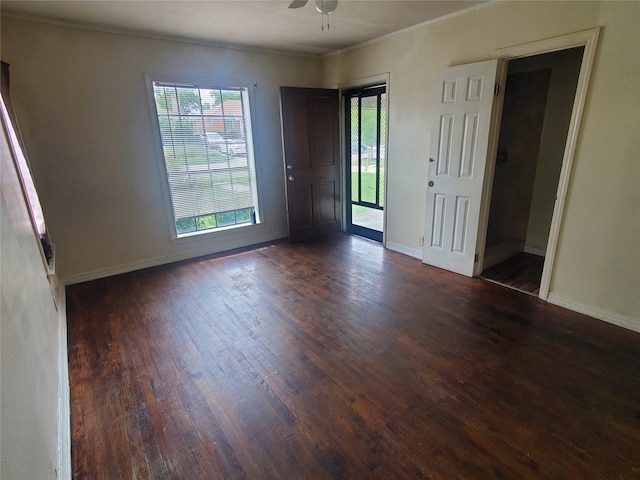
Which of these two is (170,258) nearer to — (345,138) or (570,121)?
(345,138)

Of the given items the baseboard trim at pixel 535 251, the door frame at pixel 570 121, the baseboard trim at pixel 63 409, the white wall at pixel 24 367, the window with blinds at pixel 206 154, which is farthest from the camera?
the baseboard trim at pixel 535 251

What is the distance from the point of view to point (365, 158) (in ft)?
15.0

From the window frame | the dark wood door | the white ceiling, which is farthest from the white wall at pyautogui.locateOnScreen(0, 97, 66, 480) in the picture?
the dark wood door

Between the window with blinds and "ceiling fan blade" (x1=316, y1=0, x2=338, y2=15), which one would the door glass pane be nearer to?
the window with blinds

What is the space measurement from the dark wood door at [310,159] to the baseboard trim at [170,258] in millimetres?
474

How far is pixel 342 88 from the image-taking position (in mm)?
4527

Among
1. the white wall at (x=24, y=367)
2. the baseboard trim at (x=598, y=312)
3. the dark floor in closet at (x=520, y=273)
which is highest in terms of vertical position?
the white wall at (x=24, y=367)

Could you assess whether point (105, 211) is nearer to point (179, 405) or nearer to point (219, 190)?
point (219, 190)

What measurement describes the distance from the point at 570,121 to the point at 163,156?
157 inches

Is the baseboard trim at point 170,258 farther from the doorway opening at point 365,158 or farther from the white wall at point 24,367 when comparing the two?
the white wall at point 24,367

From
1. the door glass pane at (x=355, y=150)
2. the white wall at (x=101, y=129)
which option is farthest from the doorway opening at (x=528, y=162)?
the white wall at (x=101, y=129)

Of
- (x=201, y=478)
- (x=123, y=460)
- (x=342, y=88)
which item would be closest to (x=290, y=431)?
(x=201, y=478)

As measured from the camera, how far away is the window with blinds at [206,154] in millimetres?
3789

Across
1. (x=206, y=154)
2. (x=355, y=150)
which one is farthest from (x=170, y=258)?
(x=355, y=150)
